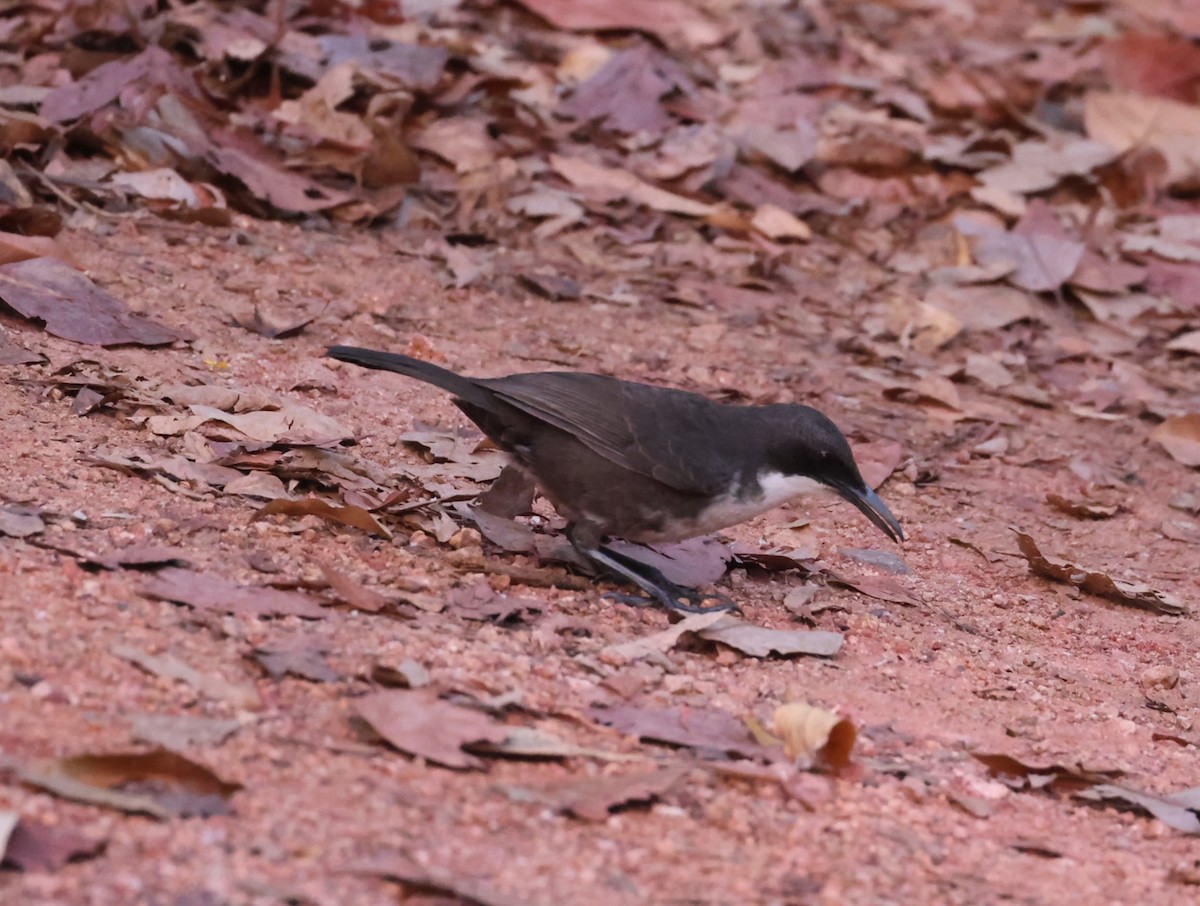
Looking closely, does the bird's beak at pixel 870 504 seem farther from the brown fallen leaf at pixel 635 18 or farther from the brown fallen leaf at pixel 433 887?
the brown fallen leaf at pixel 635 18

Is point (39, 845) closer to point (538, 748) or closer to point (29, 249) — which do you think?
point (538, 748)

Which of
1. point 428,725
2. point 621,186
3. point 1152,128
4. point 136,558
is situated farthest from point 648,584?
point 1152,128

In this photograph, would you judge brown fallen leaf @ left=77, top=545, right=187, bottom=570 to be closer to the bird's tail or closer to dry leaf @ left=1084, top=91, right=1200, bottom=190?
the bird's tail

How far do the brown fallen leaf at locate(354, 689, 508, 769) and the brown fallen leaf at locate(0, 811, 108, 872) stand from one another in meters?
0.79

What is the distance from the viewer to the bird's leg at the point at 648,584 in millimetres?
5094

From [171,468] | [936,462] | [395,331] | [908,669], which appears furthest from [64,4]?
[908,669]

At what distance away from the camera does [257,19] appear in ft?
28.7

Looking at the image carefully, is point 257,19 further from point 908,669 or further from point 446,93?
point 908,669

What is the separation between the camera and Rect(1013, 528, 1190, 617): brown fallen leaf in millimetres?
5961

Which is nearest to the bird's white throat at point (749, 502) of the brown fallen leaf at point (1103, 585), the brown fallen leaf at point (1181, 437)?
the brown fallen leaf at point (1103, 585)

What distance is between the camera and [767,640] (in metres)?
4.80

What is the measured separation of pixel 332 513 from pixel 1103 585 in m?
2.94

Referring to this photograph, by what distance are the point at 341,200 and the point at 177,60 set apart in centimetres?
126

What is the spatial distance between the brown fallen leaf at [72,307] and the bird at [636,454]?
1384 mm
